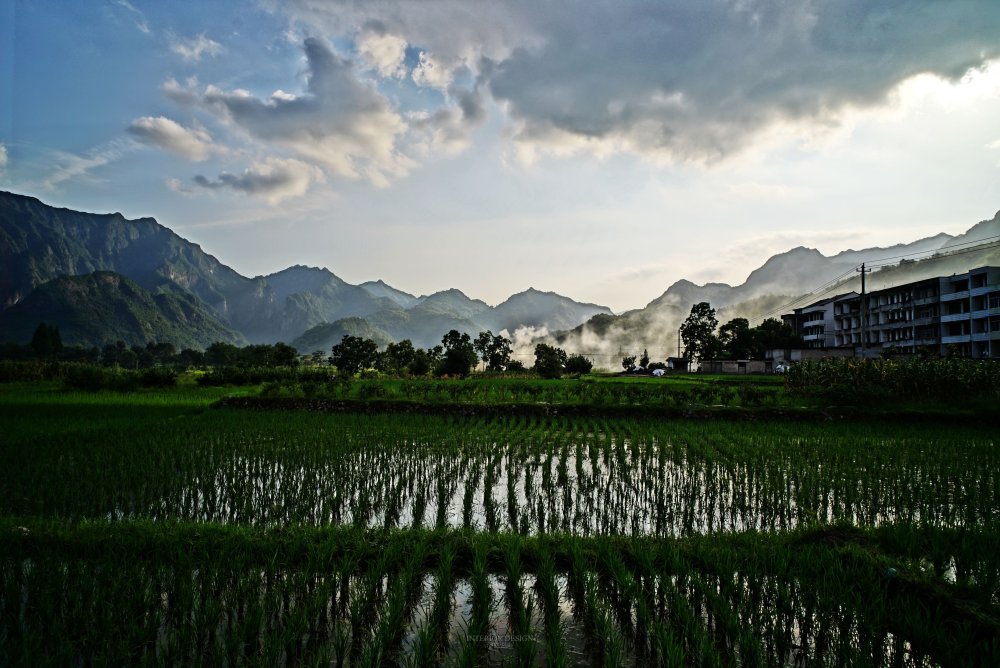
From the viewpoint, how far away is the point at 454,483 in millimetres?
8016

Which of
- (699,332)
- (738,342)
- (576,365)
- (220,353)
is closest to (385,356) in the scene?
(576,365)

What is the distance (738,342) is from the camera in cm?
5519

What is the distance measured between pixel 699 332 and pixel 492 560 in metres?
57.8

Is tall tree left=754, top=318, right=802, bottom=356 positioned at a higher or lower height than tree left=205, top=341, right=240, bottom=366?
higher

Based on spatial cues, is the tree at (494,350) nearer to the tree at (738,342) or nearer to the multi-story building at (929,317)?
the tree at (738,342)

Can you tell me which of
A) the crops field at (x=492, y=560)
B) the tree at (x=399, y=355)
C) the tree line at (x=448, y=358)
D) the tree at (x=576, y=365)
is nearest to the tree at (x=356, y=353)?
the tree line at (x=448, y=358)

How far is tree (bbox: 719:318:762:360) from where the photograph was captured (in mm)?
54375

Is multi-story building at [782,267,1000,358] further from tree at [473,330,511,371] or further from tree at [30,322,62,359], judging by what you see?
tree at [30,322,62,359]

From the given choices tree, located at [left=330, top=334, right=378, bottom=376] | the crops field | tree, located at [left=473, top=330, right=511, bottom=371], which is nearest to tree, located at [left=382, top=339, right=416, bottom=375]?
tree, located at [left=330, top=334, right=378, bottom=376]

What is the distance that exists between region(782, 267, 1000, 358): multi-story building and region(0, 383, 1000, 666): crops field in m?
35.2

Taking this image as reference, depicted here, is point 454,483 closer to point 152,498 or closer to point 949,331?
point 152,498

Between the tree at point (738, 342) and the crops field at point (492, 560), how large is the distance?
48.1 m

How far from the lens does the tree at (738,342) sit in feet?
178

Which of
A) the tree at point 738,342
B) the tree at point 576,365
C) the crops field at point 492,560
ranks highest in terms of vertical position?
the tree at point 738,342
